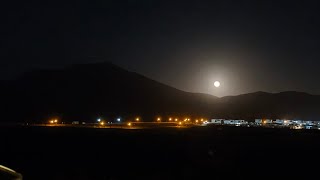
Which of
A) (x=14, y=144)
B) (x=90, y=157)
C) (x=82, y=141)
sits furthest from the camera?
(x=82, y=141)

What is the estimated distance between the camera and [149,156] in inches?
1870

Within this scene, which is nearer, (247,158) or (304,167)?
(304,167)

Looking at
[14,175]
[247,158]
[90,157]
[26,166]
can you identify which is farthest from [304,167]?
[14,175]

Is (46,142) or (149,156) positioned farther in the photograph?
(46,142)

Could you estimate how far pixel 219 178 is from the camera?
33000 mm

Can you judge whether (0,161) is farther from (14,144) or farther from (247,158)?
(247,158)

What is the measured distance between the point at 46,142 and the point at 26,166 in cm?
2313

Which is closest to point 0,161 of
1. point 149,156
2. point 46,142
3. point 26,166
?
point 26,166

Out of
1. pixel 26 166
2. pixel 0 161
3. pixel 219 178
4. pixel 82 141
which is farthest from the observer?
pixel 82 141

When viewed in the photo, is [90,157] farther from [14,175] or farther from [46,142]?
[14,175]

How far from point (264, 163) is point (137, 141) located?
2410cm

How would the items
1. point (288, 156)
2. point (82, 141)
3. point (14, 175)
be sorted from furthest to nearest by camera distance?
1. point (82, 141)
2. point (288, 156)
3. point (14, 175)

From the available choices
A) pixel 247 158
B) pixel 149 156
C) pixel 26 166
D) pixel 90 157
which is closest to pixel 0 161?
pixel 26 166

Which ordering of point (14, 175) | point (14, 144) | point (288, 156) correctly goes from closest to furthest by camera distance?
point (14, 175) → point (288, 156) → point (14, 144)
